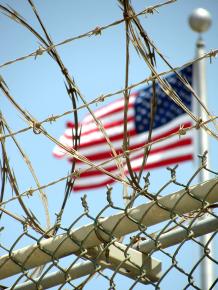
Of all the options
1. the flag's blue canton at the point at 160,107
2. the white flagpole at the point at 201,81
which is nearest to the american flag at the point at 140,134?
the flag's blue canton at the point at 160,107

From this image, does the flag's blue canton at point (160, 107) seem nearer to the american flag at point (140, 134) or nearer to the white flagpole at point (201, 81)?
the american flag at point (140, 134)

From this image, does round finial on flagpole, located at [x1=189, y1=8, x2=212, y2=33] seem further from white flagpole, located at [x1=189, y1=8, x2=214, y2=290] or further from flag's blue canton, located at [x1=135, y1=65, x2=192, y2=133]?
flag's blue canton, located at [x1=135, y1=65, x2=192, y2=133]

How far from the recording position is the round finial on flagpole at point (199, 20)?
434 inches

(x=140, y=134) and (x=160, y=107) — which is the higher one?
(x=160, y=107)

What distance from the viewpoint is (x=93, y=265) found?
107 inches

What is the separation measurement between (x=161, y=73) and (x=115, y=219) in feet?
1.61

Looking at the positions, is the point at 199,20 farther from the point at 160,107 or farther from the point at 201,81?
the point at 160,107

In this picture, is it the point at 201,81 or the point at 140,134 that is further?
the point at 140,134

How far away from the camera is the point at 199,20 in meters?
11.1

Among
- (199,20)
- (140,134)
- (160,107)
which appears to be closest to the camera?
(199,20)

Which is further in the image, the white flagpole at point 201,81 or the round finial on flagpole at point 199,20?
the round finial on flagpole at point 199,20

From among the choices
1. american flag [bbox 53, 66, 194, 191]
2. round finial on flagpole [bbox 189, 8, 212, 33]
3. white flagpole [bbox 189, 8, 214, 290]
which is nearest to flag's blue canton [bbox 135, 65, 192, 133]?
american flag [bbox 53, 66, 194, 191]

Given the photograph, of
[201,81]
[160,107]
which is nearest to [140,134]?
[160,107]

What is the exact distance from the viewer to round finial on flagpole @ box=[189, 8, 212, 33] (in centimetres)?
1102
